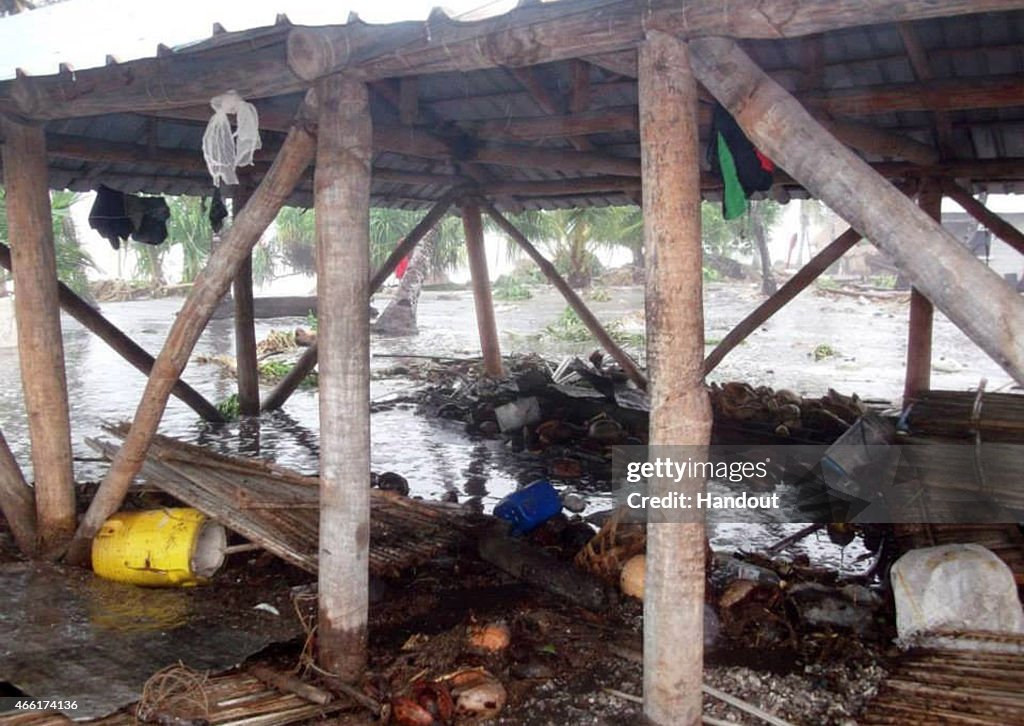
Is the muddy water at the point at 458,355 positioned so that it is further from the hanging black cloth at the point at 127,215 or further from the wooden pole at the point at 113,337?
the hanging black cloth at the point at 127,215

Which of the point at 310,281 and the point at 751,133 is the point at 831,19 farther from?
the point at 310,281

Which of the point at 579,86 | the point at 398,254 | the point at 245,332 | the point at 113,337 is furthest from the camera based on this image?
the point at 398,254

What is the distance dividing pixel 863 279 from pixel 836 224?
929cm

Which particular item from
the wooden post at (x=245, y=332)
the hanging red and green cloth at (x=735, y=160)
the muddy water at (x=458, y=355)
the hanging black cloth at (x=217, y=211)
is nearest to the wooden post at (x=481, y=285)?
the muddy water at (x=458, y=355)

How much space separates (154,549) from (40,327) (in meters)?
1.42

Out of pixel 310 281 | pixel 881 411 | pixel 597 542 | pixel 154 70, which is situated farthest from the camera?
pixel 310 281

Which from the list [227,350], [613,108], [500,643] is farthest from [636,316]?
[500,643]

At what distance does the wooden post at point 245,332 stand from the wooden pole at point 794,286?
4.46 metres

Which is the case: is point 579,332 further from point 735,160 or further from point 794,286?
point 735,160

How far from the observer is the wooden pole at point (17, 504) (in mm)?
4965

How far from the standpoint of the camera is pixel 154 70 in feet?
13.6

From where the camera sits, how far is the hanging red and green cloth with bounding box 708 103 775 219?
3729 millimetres

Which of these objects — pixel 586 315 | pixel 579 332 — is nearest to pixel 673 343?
pixel 586 315

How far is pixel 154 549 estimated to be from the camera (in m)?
4.53
